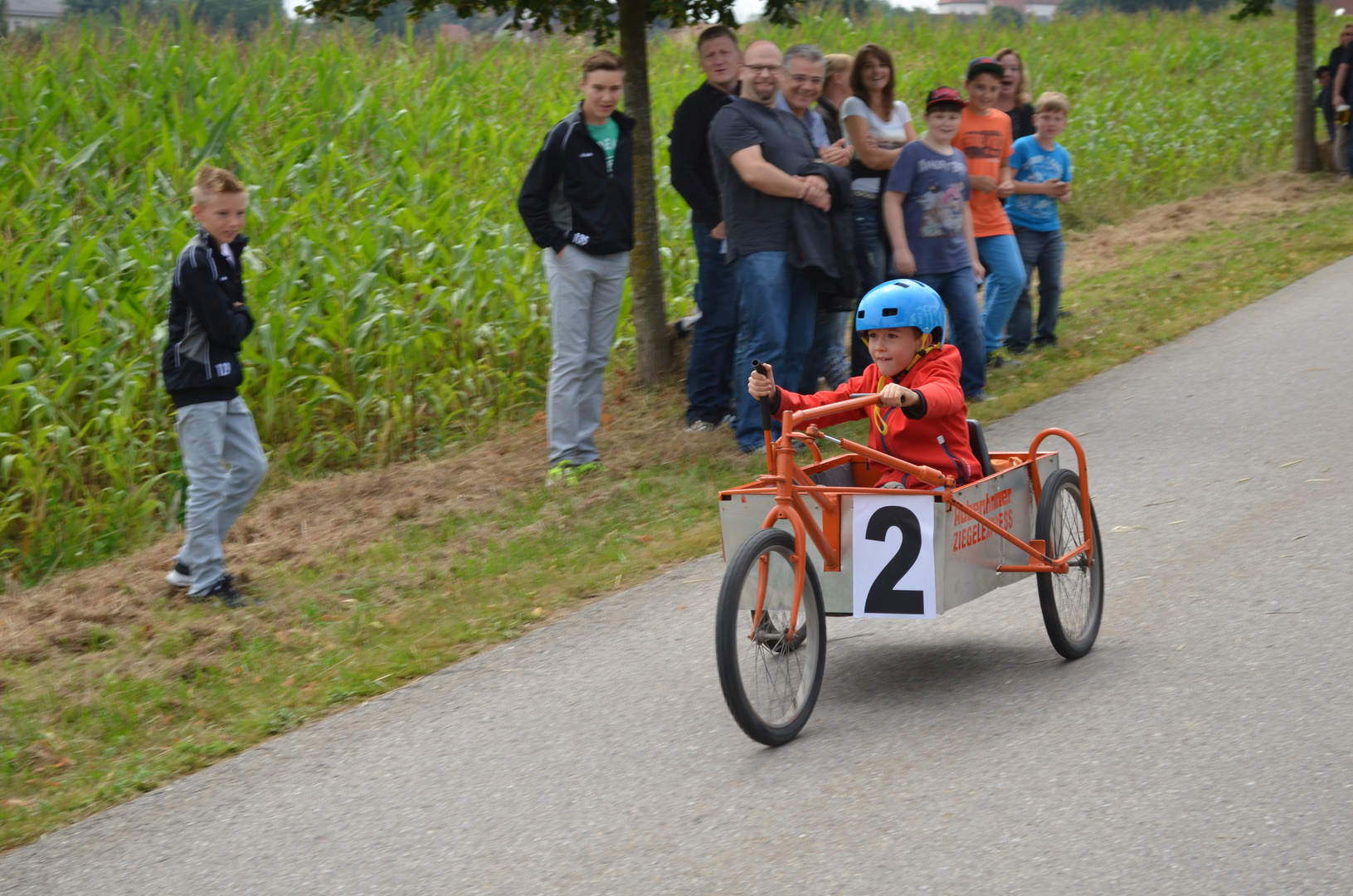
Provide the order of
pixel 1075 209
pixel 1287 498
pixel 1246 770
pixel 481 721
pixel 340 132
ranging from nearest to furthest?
pixel 1246 770, pixel 481 721, pixel 1287 498, pixel 340 132, pixel 1075 209

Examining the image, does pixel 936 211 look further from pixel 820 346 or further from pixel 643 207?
pixel 643 207

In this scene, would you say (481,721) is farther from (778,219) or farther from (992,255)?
(992,255)

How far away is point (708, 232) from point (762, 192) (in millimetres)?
1070

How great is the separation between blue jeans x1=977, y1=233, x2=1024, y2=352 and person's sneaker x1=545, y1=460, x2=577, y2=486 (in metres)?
3.23

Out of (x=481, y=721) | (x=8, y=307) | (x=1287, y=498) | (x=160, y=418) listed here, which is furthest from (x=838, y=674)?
(x=8, y=307)

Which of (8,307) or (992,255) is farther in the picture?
(992,255)

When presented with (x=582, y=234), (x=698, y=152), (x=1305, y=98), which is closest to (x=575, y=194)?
(x=582, y=234)

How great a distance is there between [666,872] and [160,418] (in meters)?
5.90

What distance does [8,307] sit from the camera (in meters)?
8.49

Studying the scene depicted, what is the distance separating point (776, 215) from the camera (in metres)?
7.97

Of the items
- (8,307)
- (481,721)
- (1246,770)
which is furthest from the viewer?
(8,307)

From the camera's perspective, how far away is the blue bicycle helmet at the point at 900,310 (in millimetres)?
4688

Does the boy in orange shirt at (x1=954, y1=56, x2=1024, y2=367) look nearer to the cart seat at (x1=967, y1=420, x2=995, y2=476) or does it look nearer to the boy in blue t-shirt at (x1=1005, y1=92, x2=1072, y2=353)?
the boy in blue t-shirt at (x1=1005, y1=92, x2=1072, y2=353)

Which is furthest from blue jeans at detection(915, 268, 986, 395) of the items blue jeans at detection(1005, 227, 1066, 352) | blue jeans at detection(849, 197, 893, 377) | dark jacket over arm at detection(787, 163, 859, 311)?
blue jeans at detection(1005, 227, 1066, 352)
